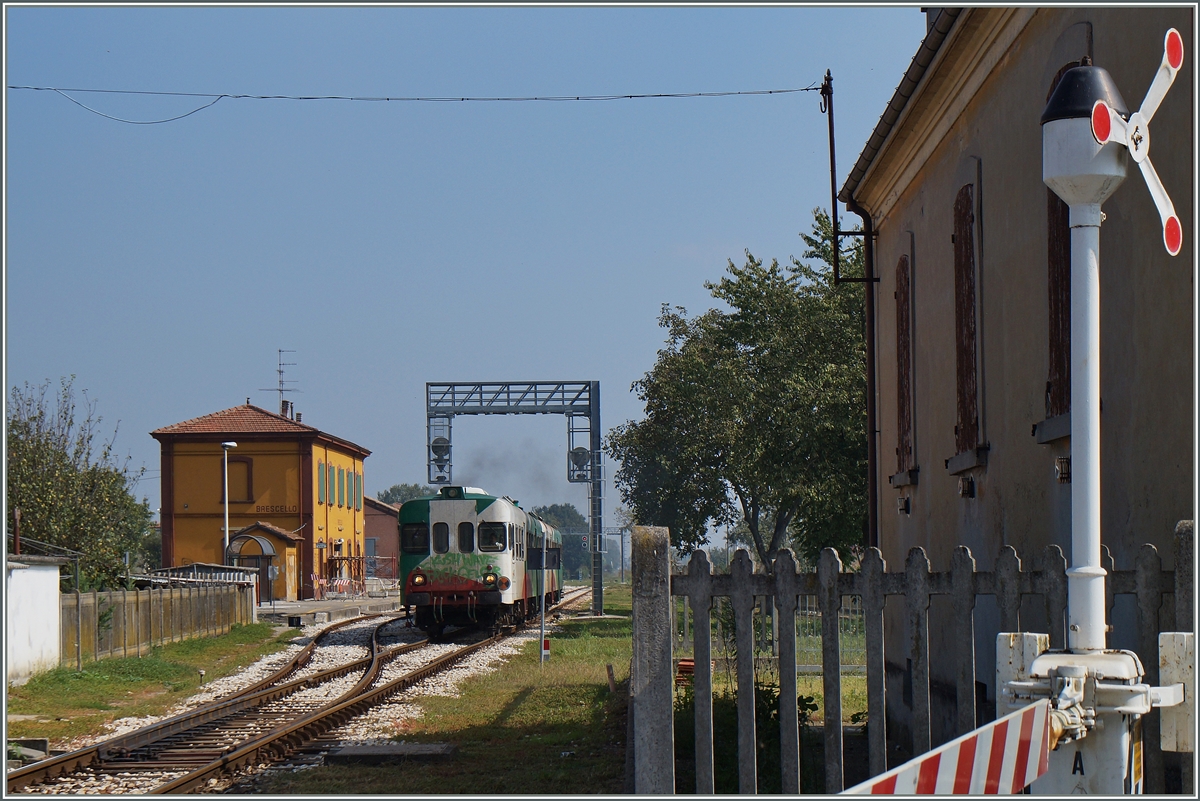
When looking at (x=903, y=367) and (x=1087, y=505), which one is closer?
(x=1087, y=505)

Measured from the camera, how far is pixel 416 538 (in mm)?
25766

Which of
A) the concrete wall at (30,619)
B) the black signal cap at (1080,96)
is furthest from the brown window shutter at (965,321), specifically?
the concrete wall at (30,619)

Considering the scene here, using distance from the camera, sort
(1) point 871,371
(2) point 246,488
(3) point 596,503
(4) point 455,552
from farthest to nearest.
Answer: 1. (2) point 246,488
2. (3) point 596,503
3. (4) point 455,552
4. (1) point 871,371

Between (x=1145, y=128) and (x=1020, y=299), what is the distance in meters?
3.92

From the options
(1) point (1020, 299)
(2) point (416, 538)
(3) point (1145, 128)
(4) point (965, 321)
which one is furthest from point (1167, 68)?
(2) point (416, 538)

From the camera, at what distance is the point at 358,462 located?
229ft

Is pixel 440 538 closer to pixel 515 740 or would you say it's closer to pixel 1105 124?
pixel 515 740

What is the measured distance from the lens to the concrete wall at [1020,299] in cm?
576

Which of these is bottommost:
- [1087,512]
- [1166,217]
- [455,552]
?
[455,552]

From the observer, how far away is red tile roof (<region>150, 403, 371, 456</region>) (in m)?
56.8

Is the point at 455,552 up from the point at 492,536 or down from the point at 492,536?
down

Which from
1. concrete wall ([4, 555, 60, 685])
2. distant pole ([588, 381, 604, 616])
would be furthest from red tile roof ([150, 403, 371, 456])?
concrete wall ([4, 555, 60, 685])

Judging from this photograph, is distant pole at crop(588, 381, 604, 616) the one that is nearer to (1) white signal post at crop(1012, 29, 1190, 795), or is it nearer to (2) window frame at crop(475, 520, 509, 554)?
(2) window frame at crop(475, 520, 509, 554)

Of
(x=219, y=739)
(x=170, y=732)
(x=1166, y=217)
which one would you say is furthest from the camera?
(x=170, y=732)
